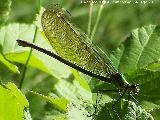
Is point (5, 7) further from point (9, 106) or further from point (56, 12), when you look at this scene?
point (9, 106)

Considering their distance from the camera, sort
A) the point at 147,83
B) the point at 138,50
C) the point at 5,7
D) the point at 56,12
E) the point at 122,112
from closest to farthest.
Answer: the point at 122,112
the point at 147,83
the point at 5,7
the point at 138,50
the point at 56,12

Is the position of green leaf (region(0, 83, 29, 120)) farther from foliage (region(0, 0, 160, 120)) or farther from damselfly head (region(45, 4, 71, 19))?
damselfly head (region(45, 4, 71, 19))

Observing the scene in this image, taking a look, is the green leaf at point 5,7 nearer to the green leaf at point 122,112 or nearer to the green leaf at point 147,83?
the green leaf at point 147,83

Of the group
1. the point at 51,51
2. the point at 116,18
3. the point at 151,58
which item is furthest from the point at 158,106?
the point at 116,18

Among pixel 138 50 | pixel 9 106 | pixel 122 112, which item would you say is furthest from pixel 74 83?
pixel 9 106

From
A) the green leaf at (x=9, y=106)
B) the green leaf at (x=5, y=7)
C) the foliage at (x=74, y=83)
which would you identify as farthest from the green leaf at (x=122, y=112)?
the green leaf at (x=5, y=7)

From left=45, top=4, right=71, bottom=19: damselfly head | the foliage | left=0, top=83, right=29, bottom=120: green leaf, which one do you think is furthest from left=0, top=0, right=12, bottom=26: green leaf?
left=0, top=83, right=29, bottom=120: green leaf

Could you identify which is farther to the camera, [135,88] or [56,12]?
[56,12]

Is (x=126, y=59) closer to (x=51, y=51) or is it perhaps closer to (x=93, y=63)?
(x=93, y=63)
